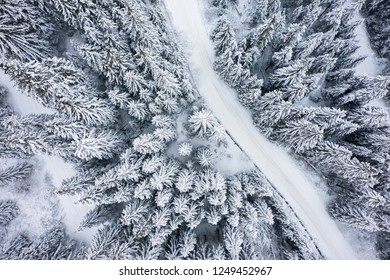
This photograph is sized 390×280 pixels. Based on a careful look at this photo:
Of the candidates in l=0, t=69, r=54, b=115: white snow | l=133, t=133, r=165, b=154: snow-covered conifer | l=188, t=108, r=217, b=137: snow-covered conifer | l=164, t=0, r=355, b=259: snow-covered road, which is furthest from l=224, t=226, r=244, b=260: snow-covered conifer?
l=0, t=69, r=54, b=115: white snow

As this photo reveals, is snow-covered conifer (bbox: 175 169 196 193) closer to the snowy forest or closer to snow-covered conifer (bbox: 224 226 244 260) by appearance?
the snowy forest

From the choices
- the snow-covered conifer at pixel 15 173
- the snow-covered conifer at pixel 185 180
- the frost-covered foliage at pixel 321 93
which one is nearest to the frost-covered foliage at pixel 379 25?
the frost-covered foliage at pixel 321 93

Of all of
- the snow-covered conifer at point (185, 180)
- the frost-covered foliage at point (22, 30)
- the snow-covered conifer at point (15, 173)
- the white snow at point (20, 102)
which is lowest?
the snow-covered conifer at point (185, 180)

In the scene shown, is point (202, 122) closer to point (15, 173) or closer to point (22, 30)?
point (22, 30)

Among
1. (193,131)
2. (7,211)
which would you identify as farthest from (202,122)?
(7,211)

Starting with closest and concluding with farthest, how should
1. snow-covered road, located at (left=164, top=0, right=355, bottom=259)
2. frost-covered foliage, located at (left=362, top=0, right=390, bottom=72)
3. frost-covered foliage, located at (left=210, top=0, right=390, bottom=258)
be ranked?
frost-covered foliage, located at (left=210, top=0, right=390, bottom=258) < snow-covered road, located at (left=164, top=0, right=355, bottom=259) < frost-covered foliage, located at (left=362, top=0, right=390, bottom=72)

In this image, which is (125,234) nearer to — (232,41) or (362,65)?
(232,41)

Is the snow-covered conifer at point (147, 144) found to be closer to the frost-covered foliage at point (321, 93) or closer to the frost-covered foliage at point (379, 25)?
the frost-covered foliage at point (321, 93)
